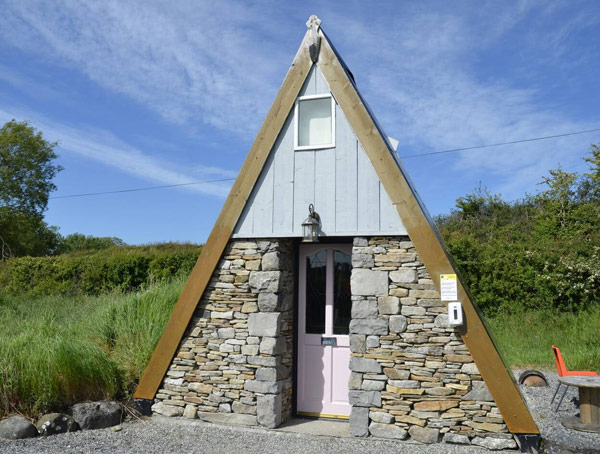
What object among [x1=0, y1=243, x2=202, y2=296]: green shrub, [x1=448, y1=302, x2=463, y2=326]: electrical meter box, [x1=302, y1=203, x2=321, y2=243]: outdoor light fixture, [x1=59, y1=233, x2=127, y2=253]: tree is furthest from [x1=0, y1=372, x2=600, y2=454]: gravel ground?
[x1=59, y1=233, x2=127, y2=253]: tree

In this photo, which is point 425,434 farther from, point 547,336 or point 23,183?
point 23,183

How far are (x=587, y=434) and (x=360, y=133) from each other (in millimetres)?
4474

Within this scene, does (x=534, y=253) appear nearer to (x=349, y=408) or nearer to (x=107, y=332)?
(x=349, y=408)

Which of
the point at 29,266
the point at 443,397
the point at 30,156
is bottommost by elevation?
the point at 443,397

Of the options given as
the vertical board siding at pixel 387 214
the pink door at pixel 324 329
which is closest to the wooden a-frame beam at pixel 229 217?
the pink door at pixel 324 329

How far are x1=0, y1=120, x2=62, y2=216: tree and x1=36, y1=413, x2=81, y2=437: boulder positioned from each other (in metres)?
21.5

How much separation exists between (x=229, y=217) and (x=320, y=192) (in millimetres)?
1202

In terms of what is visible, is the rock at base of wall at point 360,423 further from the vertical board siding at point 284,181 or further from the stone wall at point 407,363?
the vertical board siding at point 284,181

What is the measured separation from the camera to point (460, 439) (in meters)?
5.13

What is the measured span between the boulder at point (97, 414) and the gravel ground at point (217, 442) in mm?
133

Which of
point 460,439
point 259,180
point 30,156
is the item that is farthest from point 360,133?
point 30,156

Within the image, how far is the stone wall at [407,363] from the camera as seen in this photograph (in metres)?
5.15

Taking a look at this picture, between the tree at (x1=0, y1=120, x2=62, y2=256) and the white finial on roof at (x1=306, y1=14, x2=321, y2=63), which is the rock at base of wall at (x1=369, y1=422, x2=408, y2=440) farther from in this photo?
the tree at (x1=0, y1=120, x2=62, y2=256)

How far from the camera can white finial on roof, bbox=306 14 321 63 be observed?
6.05 meters
